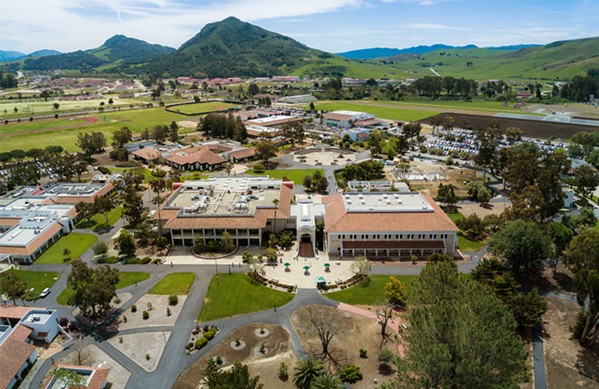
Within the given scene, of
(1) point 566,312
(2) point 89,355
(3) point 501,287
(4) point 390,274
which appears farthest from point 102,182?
(1) point 566,312

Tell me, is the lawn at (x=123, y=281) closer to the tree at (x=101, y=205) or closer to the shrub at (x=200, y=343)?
the shrub at (x=200, y=343)

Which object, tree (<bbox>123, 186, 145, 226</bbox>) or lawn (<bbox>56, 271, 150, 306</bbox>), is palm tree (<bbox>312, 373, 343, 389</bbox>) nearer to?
lawn (<bbox>56, 271, 150, 306</bbox>)

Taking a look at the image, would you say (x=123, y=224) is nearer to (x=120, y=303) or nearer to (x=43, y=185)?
(x=120, y=303)

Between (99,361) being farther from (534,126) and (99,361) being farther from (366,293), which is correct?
(534,126)

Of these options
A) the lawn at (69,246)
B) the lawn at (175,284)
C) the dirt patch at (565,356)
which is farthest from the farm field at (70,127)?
the dirt patch at (565,356)

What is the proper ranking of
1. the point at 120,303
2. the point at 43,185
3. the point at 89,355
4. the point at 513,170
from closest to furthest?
the point at 89,355 < the point at 120,303 < the point at 513,170 < the point at 43,185

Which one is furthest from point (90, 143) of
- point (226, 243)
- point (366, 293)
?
point (366, 293)
